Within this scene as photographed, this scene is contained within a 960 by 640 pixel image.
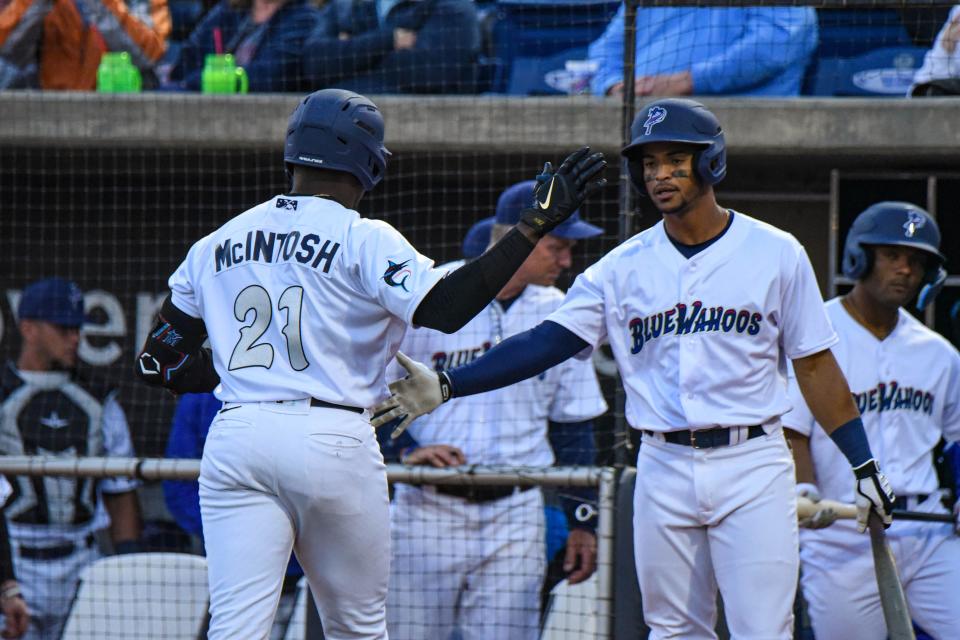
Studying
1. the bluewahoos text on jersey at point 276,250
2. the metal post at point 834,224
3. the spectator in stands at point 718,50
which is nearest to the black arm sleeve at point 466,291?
the bluewahoos text on jersey at point 276,250

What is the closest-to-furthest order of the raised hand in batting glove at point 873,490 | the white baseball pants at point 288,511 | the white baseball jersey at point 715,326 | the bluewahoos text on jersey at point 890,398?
the white baseball pants at point 288,511
the white baseball jersey at point 715,326
the raised hand in batting glove at point 873,490
the bluewahoos text on jersey at point 890,398

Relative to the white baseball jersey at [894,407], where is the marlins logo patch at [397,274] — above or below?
above

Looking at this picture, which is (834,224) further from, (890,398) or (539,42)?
(890,398)

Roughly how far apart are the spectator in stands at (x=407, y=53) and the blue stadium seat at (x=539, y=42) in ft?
1.25

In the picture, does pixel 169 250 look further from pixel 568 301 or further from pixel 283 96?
pixel 568 301

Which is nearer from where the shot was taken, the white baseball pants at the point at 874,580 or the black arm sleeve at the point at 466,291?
the black arm sleeve at the point at 466,291

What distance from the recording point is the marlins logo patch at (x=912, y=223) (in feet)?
15.5

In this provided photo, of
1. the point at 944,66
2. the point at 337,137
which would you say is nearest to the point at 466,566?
the point at 337,137

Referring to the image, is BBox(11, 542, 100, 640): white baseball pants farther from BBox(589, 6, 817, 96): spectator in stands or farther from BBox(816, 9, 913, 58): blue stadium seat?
BBox(816, 9, 913, 58): blue stadium seat

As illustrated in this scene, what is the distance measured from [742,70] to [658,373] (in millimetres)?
2958

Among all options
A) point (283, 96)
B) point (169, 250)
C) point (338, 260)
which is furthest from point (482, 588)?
point (169, 250)

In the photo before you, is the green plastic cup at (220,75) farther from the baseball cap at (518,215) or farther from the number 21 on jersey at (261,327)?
the number 21 on jersey at (261,327)

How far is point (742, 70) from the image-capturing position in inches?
248

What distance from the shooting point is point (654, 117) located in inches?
148
